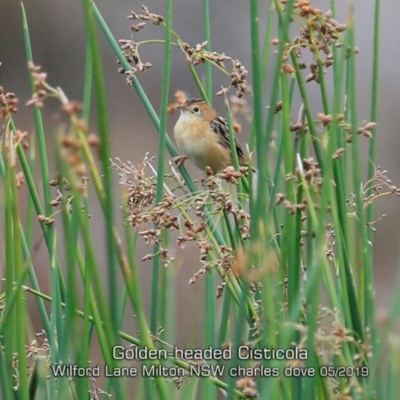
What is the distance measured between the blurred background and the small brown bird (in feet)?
8.51

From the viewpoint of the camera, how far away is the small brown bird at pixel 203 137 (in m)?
3.55

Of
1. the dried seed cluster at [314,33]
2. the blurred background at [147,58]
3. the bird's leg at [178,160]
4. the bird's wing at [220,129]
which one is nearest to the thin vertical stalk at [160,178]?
the dried seed cluster at [314,33]

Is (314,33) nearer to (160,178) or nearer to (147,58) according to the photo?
(160,178)

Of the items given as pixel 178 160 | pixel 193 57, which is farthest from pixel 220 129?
pixel 193 57

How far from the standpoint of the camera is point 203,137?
11.8 feet

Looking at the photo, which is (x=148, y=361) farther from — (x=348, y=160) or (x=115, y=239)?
(x=348, y=160)

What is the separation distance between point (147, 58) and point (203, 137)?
13.4 feet

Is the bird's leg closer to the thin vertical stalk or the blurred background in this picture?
the thin vertical stalk

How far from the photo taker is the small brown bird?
3.55m

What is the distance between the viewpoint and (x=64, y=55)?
25.3 feet

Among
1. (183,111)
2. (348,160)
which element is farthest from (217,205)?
(183,111)

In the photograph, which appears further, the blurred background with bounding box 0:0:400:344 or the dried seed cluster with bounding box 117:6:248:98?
the blurred background with bounding box 0:0:400:344

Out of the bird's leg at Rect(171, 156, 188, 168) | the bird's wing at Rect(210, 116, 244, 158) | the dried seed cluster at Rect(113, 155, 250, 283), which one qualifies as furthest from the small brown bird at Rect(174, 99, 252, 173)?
the dried seed cluster at Rect(113, 155, 250, 283)

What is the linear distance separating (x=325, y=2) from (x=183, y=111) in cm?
404
